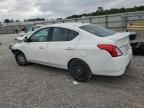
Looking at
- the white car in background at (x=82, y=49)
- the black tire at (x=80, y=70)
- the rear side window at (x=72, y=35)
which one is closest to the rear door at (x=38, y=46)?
the white car in background at (x=82, y=49)

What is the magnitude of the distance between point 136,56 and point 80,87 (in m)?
3.80

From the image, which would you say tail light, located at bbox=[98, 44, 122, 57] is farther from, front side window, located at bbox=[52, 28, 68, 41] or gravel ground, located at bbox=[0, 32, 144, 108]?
→ front side window, located at bbox=[52, 28, 68, 41]

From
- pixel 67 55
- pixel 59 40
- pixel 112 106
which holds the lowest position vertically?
pixel 112 106

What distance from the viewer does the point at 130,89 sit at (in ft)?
16.3

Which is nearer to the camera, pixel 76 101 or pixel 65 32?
pixel 76 101

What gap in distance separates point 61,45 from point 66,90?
4.60 feet

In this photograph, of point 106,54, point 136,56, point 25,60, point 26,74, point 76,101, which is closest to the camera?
point 76,101

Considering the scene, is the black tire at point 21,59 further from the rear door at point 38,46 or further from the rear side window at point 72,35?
the rear side window at point 72,35

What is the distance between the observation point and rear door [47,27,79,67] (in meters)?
5.64

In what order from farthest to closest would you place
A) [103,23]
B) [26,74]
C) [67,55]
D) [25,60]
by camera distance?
[103,23], [25,60], [26,74], [67,55]

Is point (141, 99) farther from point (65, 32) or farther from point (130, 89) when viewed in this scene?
point (65, 32)

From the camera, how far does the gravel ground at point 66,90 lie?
171 inches

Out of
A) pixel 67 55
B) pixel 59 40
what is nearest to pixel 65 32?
pixel 59 40

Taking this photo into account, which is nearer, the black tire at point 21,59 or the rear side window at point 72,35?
the rear side window at point 72,35
